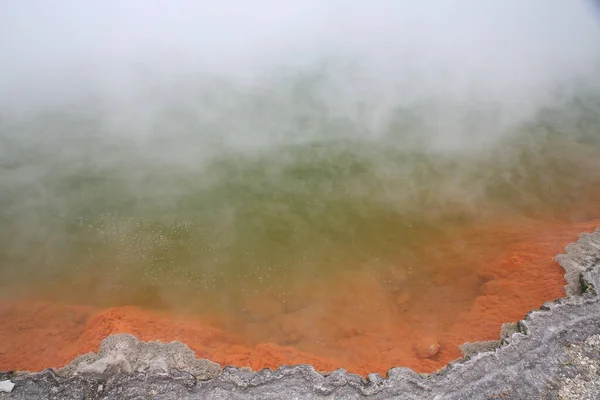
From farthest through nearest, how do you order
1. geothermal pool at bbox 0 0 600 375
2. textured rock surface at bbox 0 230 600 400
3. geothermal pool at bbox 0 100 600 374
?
geothermal pool at bbox 0 0 600 375 < geothermal pool at bbox 0 100 600 374 < textured rock surface at bbox 0 230 600 400

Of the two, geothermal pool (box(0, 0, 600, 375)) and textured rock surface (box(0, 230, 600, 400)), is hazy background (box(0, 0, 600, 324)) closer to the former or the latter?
geothermal pool (box(0, 0, 600, 375))

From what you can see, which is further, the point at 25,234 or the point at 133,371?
the point at 25,234

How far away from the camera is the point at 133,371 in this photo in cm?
292

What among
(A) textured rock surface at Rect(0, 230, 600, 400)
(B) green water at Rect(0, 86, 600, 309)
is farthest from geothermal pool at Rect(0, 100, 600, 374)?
(A) textured rock surface at Rect(0, 230, 600, 400)

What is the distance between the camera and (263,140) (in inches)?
214

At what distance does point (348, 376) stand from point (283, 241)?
1.55m

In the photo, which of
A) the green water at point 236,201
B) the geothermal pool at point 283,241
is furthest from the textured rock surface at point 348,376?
the green water at point 236,201

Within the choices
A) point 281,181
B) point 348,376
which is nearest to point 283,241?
point 281,181

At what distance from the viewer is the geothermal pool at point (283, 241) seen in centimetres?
340

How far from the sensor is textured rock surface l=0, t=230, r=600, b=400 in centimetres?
277

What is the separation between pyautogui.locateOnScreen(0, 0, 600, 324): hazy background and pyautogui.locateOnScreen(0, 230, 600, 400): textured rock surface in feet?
2.21

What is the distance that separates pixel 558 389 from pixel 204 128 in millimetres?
4522

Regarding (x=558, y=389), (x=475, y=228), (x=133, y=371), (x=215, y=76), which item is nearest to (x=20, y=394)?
(x=133, y=371)

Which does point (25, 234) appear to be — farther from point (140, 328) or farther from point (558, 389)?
point (558, 389)
